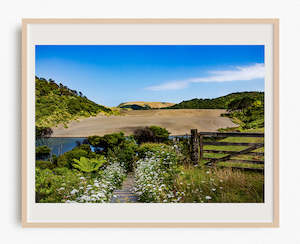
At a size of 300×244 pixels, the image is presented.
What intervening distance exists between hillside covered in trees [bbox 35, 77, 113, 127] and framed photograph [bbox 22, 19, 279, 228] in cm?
1

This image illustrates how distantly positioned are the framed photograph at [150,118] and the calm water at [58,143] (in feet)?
0.04

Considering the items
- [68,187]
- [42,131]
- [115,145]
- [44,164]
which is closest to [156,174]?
[115,145]

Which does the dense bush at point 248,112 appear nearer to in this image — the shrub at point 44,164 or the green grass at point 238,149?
the green grass at point 238,149

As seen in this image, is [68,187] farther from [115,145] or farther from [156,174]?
[156,174]

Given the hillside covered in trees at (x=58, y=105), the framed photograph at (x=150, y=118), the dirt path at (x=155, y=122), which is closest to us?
the framed photograph at (x=150, y=118)

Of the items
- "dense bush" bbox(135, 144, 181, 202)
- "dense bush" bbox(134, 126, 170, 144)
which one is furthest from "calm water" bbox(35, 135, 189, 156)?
"dense bush" bbox(135, 144, 181, 202)

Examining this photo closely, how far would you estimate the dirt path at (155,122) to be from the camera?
2.85m

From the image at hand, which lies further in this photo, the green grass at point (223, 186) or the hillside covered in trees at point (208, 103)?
the hillside covered in trees at point (208, 103)

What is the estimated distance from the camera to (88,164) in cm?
285

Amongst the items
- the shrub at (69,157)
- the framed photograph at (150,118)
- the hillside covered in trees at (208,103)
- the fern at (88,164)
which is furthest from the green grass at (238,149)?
the shrub at (69,157)

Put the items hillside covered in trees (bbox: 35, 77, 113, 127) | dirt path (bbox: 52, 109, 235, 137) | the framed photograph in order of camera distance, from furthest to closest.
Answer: dirt path (bbox: 52, 109, 235, 137), hillside covered in trees (bbox: 35, 77, 113, 127), the framed photograph

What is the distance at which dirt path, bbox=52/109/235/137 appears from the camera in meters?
2.85

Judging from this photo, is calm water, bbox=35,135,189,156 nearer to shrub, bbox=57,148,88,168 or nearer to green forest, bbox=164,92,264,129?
shrub, bbox=57,148,88,168

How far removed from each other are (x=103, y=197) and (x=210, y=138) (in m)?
1.65
